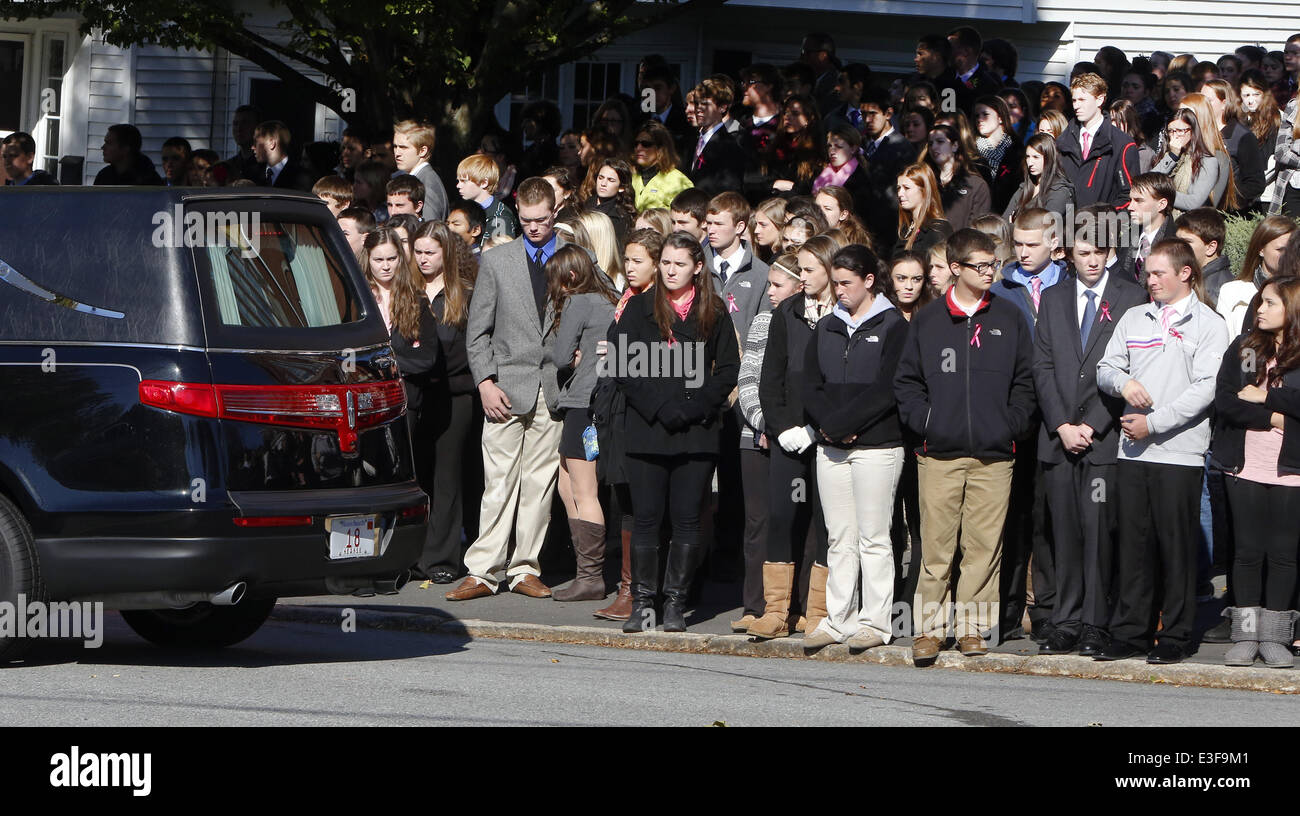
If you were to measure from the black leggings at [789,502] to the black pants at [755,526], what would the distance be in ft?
0.78

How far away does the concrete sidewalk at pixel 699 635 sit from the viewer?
30.7 ft

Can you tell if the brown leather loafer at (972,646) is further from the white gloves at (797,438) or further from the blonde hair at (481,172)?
the blonde hair at (481,172)

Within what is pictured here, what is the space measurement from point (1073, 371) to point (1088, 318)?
1.11 ft

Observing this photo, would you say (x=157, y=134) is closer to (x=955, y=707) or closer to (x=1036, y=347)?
(x=1036, y=347)

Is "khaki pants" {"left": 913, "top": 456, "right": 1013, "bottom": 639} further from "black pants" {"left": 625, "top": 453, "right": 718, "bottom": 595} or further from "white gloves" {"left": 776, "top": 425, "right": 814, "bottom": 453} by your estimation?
"black pants" {"left": 625, "top": 453, "right": 718, "bottom": 595}

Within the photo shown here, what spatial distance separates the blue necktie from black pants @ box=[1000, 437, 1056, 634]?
0.68m

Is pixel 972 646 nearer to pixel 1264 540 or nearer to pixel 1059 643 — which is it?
pixel 1059 643

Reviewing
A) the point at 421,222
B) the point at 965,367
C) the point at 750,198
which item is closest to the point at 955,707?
the point at 965,367

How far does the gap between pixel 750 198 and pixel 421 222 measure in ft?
12.7

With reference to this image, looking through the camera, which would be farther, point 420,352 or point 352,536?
point 420,352

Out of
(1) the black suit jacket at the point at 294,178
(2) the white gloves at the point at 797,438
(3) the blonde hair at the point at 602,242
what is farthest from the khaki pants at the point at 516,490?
(1) the black suit jacket at the point at 294,178

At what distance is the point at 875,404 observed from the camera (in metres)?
9.76

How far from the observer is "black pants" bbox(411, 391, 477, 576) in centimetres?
1204

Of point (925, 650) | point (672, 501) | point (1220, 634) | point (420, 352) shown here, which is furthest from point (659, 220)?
point (1220, 634)
